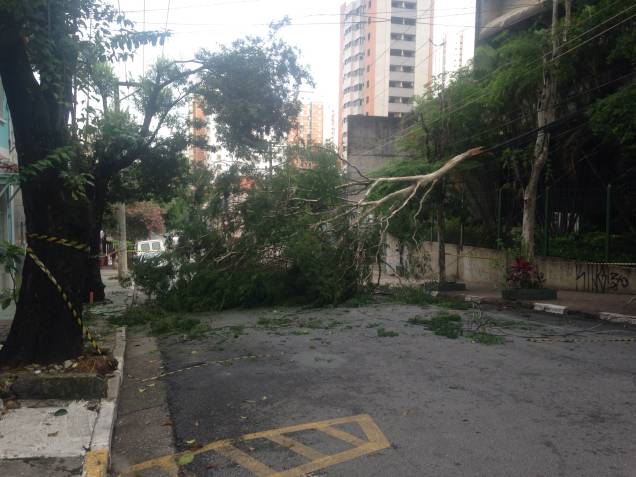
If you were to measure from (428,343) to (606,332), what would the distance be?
3.61 metres

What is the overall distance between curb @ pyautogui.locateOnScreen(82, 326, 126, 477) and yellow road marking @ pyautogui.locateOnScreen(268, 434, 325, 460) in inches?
51.4

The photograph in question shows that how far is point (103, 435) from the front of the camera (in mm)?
4750

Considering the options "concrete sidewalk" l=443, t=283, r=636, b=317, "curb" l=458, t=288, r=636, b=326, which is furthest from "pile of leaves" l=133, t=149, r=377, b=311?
"concrete sidewalk" l=443, t=283, r=636, b=317

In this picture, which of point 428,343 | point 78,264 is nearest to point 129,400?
point 78,264

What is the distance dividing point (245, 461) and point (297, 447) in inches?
17.8

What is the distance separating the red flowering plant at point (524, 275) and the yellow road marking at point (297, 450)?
1116cm

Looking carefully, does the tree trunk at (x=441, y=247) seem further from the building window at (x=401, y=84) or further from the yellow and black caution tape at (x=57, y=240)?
the building window at (x=401, y=84)

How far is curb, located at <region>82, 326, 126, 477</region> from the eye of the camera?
13.6 feet

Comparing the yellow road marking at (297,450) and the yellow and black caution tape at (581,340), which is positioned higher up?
the yellow road marking at (297,450)

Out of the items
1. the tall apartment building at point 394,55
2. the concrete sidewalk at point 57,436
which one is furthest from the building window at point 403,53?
the concrete sidewalk at point 57,436

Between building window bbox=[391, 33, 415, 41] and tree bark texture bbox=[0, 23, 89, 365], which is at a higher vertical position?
building window bbox=[391, 33, 415, 41]

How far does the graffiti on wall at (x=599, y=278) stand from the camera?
15328 mm

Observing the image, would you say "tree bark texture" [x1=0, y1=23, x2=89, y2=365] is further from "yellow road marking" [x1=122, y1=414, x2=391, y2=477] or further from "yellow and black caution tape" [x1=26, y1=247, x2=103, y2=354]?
"yellow road marking" [x1=122, y1=414, x2=391, y2=477]

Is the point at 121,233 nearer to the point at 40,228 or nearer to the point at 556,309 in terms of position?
the point at 556,309
